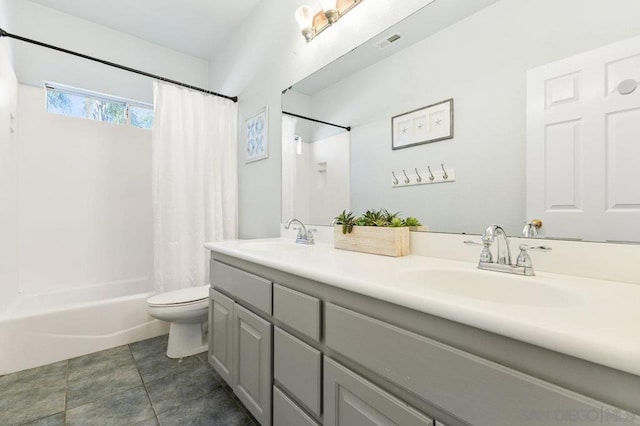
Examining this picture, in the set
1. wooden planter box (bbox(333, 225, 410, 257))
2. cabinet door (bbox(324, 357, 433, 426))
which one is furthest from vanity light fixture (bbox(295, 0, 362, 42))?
cabinet door (bbox(324, 357, 433, 426))

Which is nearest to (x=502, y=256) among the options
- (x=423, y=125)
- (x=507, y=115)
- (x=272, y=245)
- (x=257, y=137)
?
(x=507, y=115)

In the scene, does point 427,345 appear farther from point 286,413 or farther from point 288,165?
point 288,165

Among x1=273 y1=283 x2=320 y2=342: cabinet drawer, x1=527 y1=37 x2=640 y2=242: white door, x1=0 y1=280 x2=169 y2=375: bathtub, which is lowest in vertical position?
x1=0 y1=280 x2=169 y2=375: bathtub

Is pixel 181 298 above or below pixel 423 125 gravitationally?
below

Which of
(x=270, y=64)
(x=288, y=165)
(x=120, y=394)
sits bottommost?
(x=120, y=394)

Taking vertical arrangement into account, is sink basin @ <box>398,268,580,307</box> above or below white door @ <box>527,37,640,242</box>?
below

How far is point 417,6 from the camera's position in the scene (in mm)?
1257

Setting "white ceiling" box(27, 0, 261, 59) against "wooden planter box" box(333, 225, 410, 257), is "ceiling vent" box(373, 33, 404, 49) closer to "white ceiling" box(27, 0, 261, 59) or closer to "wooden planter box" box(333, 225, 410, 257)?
"wooden planter box" box(333, 225, 410, 257)

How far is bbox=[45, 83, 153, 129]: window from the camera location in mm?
2490

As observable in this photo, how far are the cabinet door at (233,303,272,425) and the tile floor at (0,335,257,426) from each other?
214mm

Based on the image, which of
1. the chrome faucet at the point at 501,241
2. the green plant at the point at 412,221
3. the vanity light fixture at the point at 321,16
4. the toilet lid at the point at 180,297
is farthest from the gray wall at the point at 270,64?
the chrome faucet at the point at 501,241

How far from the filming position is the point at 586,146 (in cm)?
84

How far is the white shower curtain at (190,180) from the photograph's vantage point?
7.47 feet

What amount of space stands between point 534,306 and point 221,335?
1440mm
